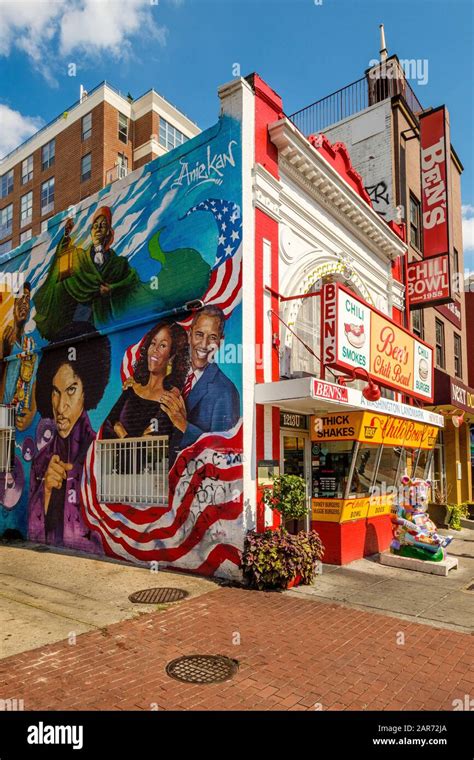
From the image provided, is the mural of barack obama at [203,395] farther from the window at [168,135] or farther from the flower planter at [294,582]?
the window at [168,135]

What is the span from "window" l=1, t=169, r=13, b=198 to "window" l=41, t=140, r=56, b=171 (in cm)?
523

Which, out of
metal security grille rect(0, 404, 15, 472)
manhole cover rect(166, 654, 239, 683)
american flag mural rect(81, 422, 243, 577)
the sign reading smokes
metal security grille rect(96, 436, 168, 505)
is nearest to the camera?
manhole cover rect(166, 654, 239, 683)

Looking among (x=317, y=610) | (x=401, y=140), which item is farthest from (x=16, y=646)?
(x=401, y=140)

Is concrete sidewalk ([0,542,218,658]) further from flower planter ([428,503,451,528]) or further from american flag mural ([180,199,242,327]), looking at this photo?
flower planter ([428,503,451,528])

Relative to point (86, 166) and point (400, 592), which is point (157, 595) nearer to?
point (400, 592)

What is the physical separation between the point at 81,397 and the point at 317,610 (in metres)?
6.97

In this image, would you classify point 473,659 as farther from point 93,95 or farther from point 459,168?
point 93,95

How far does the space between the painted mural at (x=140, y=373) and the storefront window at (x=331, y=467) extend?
8.38 feet

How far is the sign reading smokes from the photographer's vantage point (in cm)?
1534

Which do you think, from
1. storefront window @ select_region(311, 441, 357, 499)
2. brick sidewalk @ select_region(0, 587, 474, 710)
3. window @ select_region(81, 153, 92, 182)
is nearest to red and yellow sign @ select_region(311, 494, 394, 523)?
storefront window @ select_region(311, 441, 357, 499)

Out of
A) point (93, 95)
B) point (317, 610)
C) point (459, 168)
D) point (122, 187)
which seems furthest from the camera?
point (93, 95)

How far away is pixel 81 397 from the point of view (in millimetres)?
12078

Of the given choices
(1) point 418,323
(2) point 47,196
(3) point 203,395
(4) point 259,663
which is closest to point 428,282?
(1) point 418,323

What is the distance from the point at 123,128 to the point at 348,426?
37.7 meters
